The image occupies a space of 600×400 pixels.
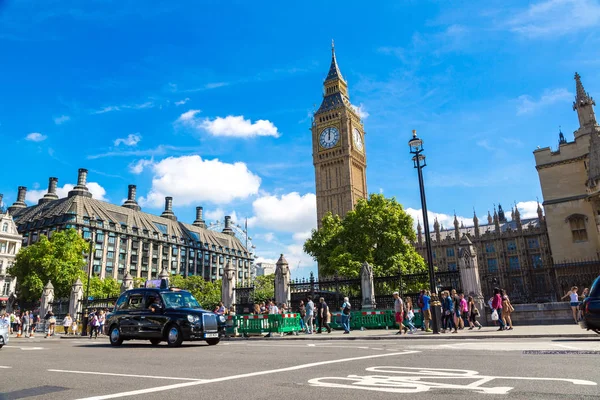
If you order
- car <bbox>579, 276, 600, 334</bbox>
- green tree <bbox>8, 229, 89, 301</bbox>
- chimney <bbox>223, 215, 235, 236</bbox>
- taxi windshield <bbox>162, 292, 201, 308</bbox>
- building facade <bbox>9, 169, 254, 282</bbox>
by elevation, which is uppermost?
chimney <bbox>223, 215, 235, 236</bbox>

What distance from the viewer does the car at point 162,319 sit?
1316 centimetres

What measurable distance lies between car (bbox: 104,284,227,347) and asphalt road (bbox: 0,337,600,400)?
393 centimetres

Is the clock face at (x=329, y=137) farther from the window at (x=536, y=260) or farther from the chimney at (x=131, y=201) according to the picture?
the chimney at (x=131, y=201)

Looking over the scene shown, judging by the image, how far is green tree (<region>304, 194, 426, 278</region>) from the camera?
37.7 meters

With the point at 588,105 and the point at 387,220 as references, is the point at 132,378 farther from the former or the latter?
the point at 588,105

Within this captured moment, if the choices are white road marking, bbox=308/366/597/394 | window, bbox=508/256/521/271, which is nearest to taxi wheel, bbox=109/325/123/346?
white road marking, bbox=308/366/597/394

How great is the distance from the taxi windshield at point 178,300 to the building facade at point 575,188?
34477 millimetres

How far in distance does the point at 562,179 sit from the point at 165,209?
299ft

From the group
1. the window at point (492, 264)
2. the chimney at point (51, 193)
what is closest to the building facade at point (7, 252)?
the chimney at point (51, 193)

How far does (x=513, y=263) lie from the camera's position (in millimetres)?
77500

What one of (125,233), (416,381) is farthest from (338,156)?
(416,381)

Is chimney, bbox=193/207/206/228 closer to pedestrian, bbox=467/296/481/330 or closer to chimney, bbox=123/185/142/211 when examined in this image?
chimney, bbox=123/185/142/211

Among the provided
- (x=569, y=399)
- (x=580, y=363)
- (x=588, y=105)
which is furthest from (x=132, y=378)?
(x=588, y=105)

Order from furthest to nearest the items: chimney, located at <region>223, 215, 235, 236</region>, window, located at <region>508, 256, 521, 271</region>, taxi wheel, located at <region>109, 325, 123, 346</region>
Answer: chimney, located at <region>223, 215, 235, 236</region>, window, located at <region>508, 256, 521, 271</region>, taxi wheel, located at <region>109, 325, 123, 346</region>
